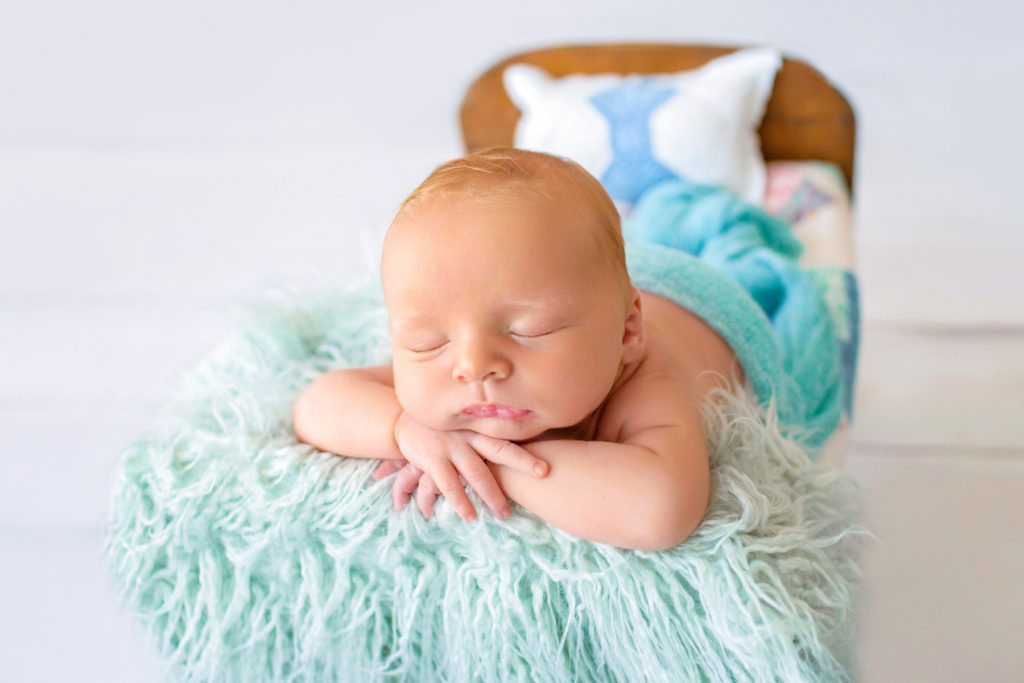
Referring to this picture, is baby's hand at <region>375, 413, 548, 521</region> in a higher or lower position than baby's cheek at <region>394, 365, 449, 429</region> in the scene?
lower

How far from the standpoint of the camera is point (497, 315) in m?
0.80

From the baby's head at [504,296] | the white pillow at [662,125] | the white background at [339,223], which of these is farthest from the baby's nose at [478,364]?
the white pillow at [662,125]

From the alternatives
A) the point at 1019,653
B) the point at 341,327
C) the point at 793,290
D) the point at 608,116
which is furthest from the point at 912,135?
the point at 341,327

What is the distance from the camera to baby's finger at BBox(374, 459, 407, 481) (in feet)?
3.02

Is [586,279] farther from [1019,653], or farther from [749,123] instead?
[749,123]

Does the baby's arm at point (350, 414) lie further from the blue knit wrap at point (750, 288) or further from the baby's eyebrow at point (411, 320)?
the blue knit wrap at point (750, 288)

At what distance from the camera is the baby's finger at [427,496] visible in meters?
0.88

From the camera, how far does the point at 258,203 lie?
7.71 ft

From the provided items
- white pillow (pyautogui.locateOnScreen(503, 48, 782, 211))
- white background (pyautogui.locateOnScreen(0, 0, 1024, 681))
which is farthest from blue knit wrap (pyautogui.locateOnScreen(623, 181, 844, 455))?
white background (pyautogui.locateOnScreen(0, 0, 1024, 681))

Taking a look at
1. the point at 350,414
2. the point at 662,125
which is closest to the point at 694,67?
the point at 662,125

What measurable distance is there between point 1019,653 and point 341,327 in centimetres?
91

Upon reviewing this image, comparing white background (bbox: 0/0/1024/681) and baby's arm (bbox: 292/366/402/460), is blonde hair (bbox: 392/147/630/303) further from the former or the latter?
white background (bbox: 0/0/1024/681)

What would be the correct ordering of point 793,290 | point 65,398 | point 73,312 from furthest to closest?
point 73,312 → point 65,398 → point 793,290

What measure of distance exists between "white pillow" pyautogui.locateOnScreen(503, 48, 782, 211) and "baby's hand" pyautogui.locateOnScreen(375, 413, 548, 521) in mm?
890
